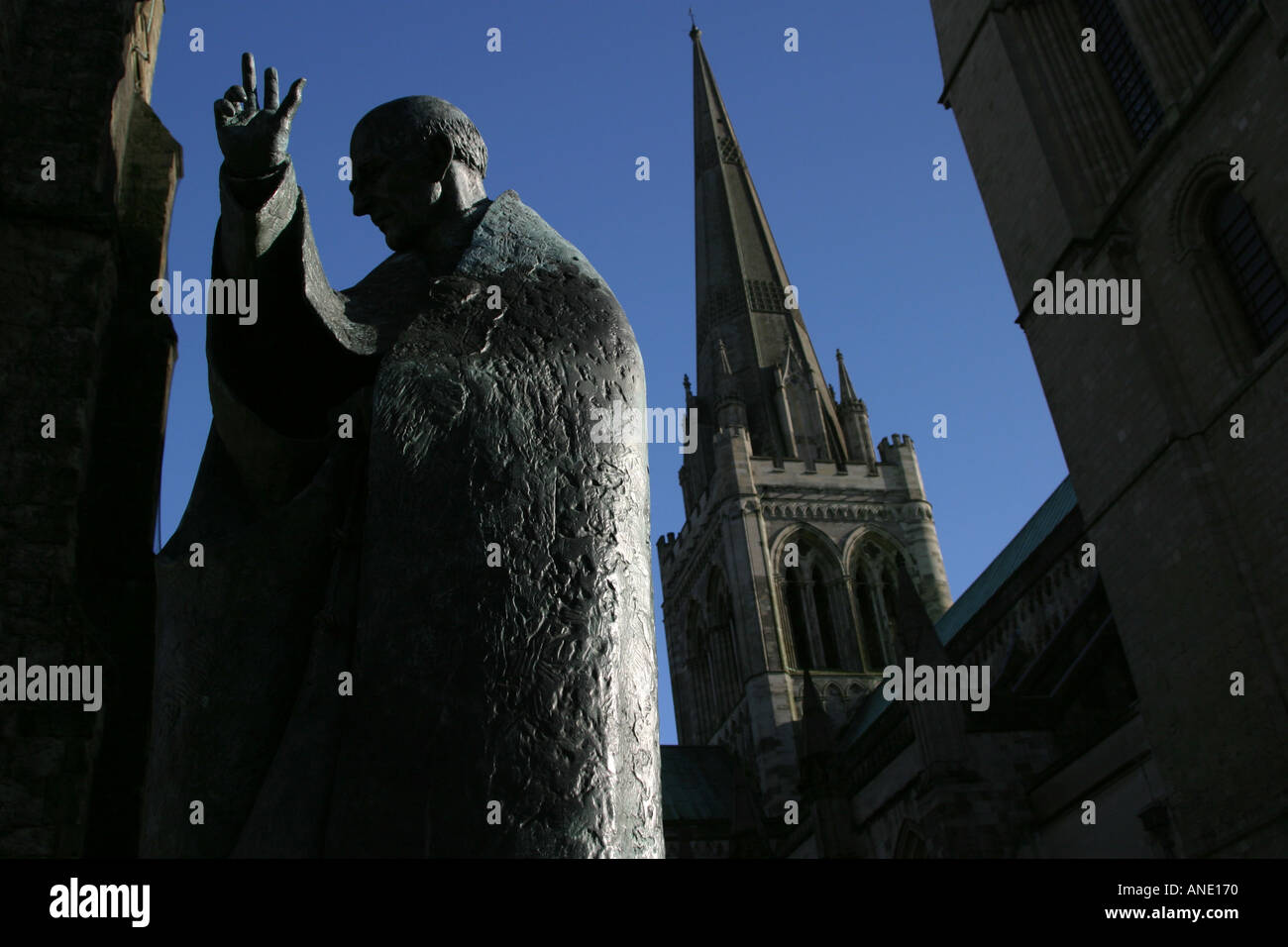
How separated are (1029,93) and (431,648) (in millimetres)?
18296

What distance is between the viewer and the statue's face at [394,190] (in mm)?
2285

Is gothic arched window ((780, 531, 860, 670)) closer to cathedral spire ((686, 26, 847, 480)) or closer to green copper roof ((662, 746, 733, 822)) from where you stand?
cathedral spire ((686, 26, 847, 480))

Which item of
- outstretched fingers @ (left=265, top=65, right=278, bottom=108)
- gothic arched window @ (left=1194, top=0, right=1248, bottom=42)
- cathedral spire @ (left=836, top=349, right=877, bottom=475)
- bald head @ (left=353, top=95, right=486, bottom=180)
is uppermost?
cathedral spire @ (left=836, top=349, right=877, bottom=475)

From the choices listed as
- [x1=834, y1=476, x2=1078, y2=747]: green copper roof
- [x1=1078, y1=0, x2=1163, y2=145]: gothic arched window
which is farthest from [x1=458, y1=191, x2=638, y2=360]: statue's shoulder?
[x1=834, y1=476, x2=1078, y2=747]: green copper roof

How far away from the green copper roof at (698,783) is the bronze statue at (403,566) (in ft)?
127

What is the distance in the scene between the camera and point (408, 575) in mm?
1795

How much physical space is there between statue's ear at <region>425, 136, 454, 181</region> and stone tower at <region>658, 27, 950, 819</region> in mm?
37855

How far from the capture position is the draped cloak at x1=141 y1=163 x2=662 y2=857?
168 centimetres

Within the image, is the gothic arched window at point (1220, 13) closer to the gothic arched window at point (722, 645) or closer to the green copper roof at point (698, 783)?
the green copper roof at point (698, 783)

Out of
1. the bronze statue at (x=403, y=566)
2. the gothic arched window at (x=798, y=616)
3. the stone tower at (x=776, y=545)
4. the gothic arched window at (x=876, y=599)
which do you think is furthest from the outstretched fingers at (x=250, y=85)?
the gothic arched window at (x=876, y=599)

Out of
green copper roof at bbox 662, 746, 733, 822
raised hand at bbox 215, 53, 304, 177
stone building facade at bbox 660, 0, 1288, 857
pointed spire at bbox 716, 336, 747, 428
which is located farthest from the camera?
pointed spire at bbox 716, 336, 747, 428

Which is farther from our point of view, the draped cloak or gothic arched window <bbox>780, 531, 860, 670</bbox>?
gothic arched window <bbox>780, 531, 860, 670</bbox>

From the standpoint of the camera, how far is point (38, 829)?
4066mm

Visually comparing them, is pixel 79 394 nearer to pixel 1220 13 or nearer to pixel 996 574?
pixel 1220 13
